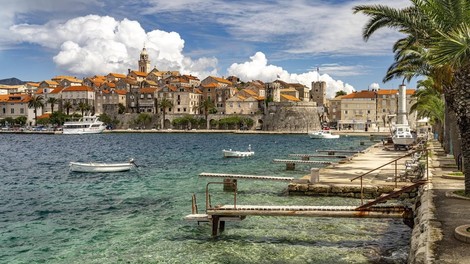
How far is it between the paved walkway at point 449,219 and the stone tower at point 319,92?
143 meters

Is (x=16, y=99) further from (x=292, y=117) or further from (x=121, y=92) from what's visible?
(x=292, y=117)

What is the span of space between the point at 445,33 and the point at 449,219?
6.54 m

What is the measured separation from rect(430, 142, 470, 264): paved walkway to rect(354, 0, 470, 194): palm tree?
108cm

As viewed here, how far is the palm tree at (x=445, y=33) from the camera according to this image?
10969 millimetres

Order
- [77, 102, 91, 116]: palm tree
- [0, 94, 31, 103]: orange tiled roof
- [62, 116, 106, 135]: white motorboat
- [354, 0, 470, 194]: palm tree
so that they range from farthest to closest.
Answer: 1. [0, 94, 31, 103]: orange tiled roof
2. [77, 102, 91, 116]: palm tree
3. [62, 116, 106, 135]: white motorboat
4. [354, 0, 470, 194]: palm tree

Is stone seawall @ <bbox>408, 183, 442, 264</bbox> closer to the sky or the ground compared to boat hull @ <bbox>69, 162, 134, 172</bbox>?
closer to the sky

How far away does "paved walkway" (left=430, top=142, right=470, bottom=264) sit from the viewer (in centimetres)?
843

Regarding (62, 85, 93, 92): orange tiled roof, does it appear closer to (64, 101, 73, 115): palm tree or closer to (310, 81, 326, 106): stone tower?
(64, 101, 73, 115): palm tree

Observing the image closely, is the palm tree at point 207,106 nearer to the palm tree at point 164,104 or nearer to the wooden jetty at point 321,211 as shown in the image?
the palm tree at point 164,104

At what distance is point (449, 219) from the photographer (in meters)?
11.1

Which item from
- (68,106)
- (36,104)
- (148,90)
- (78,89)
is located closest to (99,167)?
(148,90)

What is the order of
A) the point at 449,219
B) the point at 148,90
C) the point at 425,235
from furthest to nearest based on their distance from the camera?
the point at 148,90 < the point at 449,219 < the point at 425,235

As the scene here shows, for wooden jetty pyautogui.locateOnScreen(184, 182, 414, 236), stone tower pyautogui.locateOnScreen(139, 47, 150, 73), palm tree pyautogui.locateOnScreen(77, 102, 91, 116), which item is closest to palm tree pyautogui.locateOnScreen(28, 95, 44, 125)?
palm tree pyautogui.locateOnScreen(77, 102, 91, 116)

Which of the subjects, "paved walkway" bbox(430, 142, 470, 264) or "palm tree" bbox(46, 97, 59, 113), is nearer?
"paved walkway" bbox(430, 142, 470, 264)
